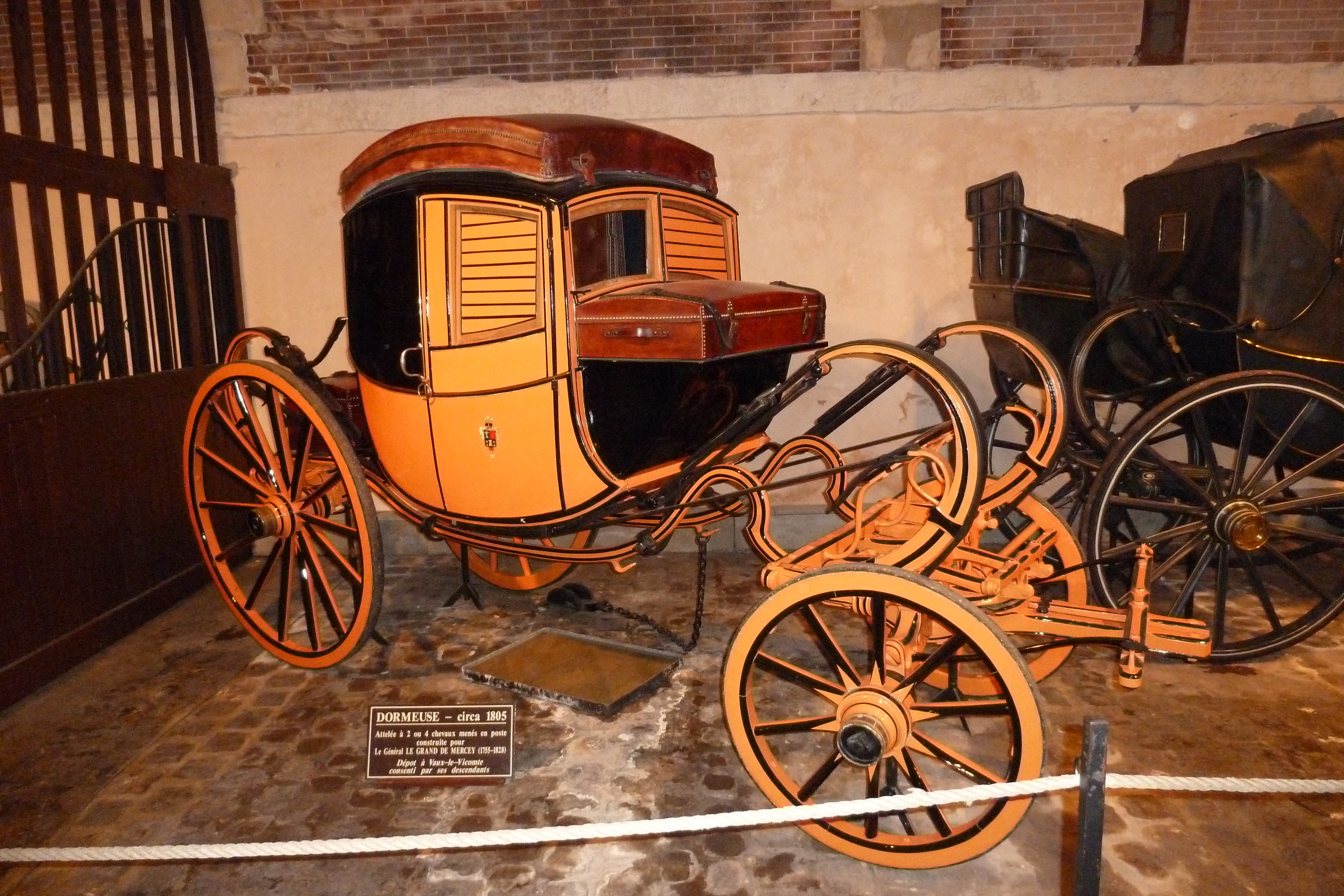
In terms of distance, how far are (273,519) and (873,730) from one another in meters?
2.54

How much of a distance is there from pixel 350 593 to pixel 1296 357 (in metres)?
4.43

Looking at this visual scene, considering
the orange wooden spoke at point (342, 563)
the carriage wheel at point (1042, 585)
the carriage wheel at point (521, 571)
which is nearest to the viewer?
the carriage wheel at point (1042, 585)

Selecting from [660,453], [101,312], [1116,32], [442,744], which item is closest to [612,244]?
[660,453]

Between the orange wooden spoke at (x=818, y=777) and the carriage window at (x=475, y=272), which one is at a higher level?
the carriage window at (x=475, y=272)

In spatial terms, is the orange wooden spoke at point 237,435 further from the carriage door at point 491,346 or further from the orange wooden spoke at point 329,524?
the carriage door at point 491,346

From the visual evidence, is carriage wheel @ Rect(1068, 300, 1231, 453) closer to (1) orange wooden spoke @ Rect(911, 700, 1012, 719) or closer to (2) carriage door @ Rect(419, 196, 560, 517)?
(1) orange wooden spoke @ Rect(911, 700, 1012, 719)

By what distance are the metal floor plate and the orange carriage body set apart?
67 cm

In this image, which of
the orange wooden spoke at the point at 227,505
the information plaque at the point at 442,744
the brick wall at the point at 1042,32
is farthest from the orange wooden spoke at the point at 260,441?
the brick wall at the point at 1042,32

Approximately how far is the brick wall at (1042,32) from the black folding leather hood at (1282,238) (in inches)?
63.9

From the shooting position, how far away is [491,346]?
117 inches

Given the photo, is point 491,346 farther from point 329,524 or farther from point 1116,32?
point 1116,32

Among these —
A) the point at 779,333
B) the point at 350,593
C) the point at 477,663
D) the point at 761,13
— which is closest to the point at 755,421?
the point at 779,333

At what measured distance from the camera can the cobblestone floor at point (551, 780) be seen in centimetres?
232

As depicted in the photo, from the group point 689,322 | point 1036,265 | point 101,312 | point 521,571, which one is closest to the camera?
point 689,322
